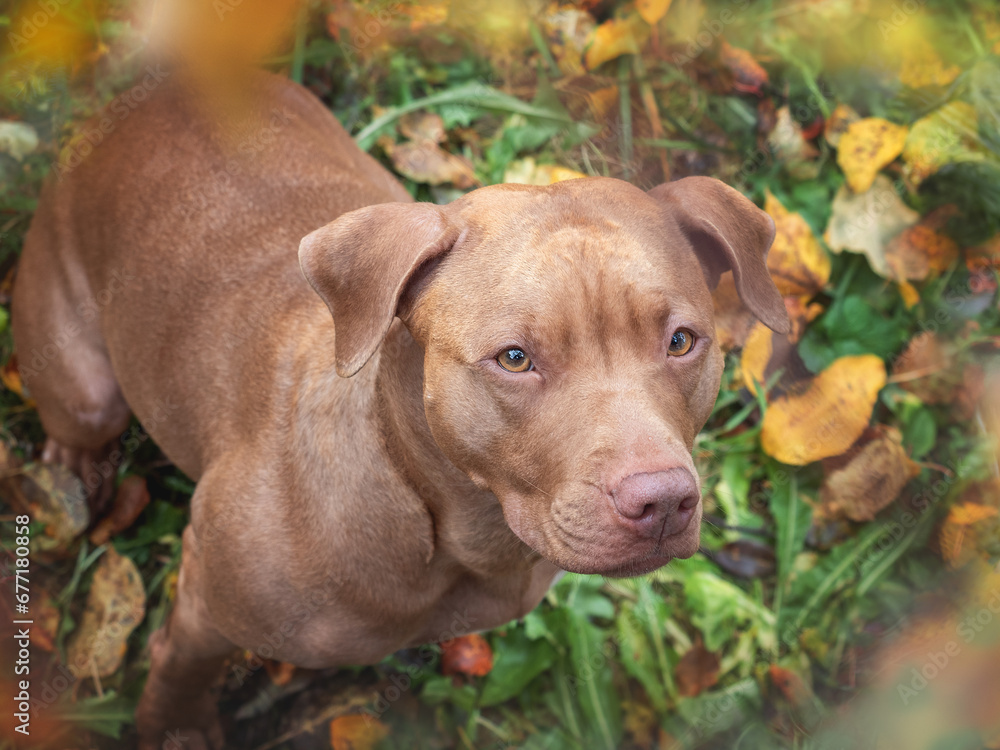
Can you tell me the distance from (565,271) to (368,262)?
1.77 ft

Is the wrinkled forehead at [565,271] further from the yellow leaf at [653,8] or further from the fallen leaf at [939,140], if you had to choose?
the yellow leaf at [653,8]

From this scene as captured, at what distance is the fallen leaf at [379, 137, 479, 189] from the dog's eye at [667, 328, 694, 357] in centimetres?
275

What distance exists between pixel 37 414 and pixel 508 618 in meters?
2.77

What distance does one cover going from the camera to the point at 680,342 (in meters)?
2.33

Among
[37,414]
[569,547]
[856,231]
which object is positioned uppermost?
[569,547]

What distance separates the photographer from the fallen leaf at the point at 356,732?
3826mm

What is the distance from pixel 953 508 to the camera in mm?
4258

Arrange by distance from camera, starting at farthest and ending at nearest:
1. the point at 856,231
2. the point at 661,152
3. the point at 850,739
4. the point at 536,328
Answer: the point at 661,152 < the point at 856,231 < the point at 850,739 < the point at 536,328

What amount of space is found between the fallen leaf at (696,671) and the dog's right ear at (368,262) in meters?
2.55

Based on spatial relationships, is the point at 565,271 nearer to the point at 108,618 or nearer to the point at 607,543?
the point at 607,543

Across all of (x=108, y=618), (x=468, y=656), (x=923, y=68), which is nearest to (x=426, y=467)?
(x=468, y=656)

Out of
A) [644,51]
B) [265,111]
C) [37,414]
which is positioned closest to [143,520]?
[37,414]

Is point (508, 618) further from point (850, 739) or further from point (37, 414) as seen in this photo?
point (37, 414)

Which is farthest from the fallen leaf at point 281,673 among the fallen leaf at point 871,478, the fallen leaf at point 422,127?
the fallen leaf at point 422,127
